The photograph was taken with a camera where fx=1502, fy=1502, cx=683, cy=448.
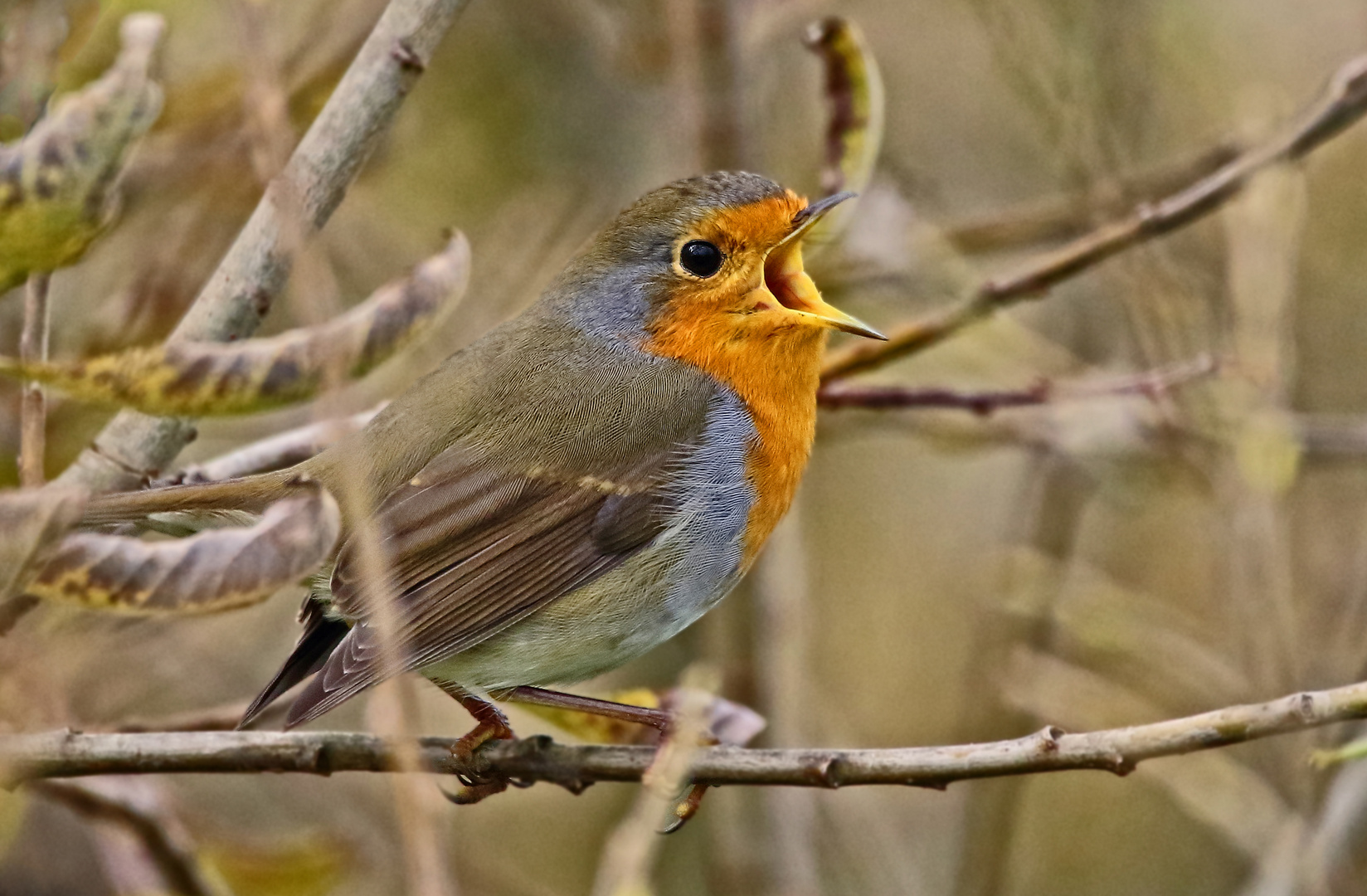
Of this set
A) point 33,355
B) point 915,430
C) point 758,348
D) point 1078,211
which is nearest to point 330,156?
point 33,355

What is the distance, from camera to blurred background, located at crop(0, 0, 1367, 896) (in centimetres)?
387

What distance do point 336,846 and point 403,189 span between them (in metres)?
2.71

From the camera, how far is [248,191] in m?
4.21

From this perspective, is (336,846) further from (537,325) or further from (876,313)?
(876,313)

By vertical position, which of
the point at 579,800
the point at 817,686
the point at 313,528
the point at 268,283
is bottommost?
the point at 313,528

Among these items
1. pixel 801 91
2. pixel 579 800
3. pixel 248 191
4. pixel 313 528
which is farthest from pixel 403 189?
pixel 313 528

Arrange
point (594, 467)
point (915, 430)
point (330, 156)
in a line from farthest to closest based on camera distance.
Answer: point (915, 430), point (594, 467), point (330, 156)

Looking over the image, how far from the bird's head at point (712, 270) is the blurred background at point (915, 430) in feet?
1.97

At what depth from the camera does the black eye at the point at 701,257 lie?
3.40 m

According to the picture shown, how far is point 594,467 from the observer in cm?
325

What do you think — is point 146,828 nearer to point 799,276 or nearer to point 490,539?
point 490,539

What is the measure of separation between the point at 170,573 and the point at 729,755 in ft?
3.28

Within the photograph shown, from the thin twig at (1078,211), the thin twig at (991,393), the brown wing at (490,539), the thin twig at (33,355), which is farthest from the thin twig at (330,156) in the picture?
the thin twig at (1078,211)

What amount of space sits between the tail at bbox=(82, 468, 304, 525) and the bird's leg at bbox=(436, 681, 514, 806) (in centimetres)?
56
